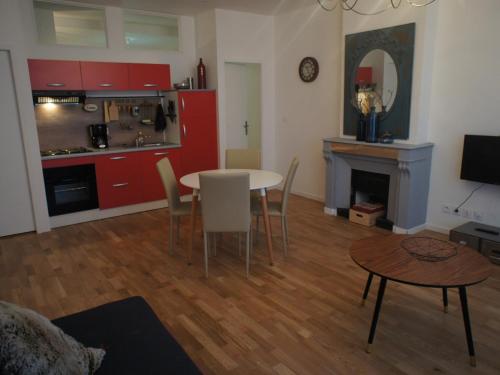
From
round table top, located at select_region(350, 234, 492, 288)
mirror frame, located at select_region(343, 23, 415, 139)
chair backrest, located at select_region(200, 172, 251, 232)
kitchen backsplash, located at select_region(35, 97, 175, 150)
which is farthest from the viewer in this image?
kitchen backsplash, located at select_region(35, 97, 175, 150)

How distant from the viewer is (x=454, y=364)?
2105mm

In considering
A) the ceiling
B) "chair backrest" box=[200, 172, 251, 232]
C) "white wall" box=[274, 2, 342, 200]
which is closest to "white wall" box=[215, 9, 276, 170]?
"white wall" box=[274, 2, 342, 200]

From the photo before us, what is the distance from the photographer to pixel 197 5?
499cm

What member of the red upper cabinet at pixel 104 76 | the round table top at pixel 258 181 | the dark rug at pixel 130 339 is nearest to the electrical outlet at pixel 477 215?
the round table top at pixel 258 181

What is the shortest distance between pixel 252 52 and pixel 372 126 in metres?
→ 2.43

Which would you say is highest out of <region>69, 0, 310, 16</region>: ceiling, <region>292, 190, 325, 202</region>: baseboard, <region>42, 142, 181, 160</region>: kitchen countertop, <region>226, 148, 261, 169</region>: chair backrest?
<region>69, 0, 310, 16</region>: ceiling

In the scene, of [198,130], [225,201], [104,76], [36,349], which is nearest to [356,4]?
[198,130]

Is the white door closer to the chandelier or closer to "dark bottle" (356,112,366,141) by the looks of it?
the chandelier

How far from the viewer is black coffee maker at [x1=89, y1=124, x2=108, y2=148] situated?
16.3ft

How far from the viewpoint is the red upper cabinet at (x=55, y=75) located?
428cm

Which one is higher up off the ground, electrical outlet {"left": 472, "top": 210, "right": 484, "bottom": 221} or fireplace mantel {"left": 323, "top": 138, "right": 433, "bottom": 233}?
fireplace mantel {"left": 323, "top": 138, "right": 433, "bottom": 233}

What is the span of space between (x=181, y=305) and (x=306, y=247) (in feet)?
5.01

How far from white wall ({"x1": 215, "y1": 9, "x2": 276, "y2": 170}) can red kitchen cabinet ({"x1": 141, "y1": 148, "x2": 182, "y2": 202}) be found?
0.77 m

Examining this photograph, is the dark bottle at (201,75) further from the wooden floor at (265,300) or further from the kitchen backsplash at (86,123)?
the wooden floor at (265,300)
